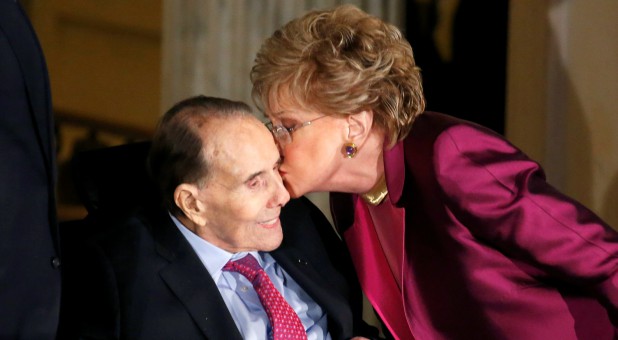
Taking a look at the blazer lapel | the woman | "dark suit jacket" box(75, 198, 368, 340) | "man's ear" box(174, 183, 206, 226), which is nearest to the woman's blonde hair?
the woman

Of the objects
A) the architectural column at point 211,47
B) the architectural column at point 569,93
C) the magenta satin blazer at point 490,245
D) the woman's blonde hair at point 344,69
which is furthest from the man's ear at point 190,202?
the architectural column at point 569,93

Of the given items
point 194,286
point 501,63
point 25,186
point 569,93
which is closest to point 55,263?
point 25,186

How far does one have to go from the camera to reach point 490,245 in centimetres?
226

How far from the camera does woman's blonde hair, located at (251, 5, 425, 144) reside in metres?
2.26

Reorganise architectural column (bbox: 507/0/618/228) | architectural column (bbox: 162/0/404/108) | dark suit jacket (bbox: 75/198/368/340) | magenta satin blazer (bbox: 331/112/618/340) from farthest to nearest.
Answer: architectural column (bbox: 162/0/404/108)
architectural column (bbox: 507/0/618/228)
magenta satin blazer (bbox: 331/112/618/340)
dark suit jacket (bbox: 75/198/368/340)

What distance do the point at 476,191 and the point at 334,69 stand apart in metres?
0.41

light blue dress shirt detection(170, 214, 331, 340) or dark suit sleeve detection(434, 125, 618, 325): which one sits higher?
dark suit sleeve detection(434, 125, 618, 325)

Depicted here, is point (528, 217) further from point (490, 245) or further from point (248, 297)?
point (248, 297)

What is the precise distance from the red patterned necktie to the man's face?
0.07 metres

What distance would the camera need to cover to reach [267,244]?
7.30 feet

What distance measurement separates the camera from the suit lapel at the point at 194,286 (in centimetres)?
Result: 211

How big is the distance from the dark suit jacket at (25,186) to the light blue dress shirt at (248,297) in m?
0.52

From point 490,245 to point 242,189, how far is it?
1.85ft

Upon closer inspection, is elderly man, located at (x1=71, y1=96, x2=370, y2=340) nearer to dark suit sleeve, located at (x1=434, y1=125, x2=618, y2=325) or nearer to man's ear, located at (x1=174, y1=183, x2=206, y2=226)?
man's ear, located at (x1=174, y1=183, x2=206, y2=226)
